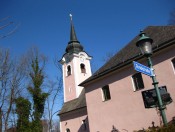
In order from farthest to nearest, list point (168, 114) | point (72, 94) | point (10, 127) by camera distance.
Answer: point (72, 94), point (10, 127), point (168, 114)

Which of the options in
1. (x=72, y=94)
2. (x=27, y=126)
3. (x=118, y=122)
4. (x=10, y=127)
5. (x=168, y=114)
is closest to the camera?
(x=168, y=114)

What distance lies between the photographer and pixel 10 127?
27906 mm

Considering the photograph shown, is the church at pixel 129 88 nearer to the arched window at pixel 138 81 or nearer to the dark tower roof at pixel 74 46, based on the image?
the arched window at pixel 138 81

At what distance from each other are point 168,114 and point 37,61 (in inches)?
790

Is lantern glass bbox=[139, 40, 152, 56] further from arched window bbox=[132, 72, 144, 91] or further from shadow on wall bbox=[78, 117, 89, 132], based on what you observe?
shadow on wall bbox=[78, 117, 89, 132]

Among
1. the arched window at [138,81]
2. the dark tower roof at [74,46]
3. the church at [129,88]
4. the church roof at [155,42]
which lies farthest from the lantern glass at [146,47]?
the dark tower roof at [74,46]

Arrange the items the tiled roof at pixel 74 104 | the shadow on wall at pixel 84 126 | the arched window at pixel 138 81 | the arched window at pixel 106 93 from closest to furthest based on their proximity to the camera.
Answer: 1. the arched window at pixel 138 81
2. the arched window at pixel 106 93
3. the shadow on wall at pixel 84 126
4. the tiled roof at pixel 74 104

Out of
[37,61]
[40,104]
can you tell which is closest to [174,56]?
[40,104]

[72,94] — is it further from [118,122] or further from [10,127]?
[118,122]

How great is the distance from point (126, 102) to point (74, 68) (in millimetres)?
16416

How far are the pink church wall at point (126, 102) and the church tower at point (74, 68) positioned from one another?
10092 mm

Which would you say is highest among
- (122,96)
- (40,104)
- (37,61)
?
(37,61)

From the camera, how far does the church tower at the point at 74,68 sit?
30.9m

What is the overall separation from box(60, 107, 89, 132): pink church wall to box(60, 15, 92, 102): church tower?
3430 millimetres
